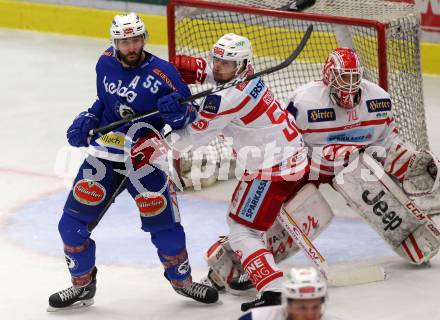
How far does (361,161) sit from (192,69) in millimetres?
847

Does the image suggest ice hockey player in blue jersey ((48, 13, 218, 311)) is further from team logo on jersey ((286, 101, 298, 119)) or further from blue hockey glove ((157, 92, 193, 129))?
team logo on jersey ((286, 101, 298, 119))

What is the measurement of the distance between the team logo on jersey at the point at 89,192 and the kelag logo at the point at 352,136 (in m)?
1.14

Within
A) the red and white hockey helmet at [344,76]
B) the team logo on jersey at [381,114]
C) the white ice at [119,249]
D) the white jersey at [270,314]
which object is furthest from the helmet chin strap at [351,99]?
the white jersey at [270,314]

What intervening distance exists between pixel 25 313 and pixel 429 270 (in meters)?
1.76

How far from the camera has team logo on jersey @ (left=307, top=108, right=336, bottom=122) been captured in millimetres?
5402

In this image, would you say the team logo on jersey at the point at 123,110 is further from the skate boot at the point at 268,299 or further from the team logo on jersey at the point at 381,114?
the team logo on jersey at the point at 381,114

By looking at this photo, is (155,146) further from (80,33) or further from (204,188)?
(80,33)

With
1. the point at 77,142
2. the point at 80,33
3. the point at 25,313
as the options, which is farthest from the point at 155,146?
the point at 80,33

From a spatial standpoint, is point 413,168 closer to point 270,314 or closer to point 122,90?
point 122,90

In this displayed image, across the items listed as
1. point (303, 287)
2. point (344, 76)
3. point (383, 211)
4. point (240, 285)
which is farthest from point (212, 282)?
point (303, 287)

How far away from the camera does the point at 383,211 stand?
215 inches

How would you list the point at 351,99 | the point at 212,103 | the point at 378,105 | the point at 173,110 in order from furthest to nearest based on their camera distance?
the point at 378,105
the point at 351,99
the point at 212,103
the point at 173,110

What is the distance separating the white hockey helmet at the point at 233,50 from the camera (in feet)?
16.2

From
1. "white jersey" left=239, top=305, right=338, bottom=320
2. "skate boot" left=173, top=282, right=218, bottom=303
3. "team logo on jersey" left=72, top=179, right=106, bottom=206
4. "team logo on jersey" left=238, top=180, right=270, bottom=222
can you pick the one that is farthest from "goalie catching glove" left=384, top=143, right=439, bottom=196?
"white jersey" left=239, top=305, right=338, bottom=320
